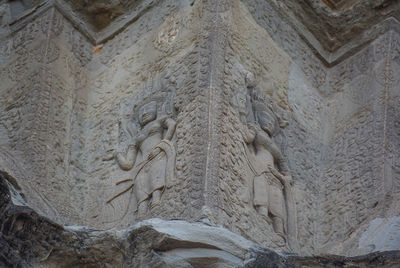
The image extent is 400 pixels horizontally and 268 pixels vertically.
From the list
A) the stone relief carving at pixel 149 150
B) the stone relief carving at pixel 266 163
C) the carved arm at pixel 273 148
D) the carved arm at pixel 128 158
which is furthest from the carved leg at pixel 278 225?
the carved arm at pixel 128 158

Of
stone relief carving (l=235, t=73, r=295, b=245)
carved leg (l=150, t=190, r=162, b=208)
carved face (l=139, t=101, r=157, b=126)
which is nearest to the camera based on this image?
carved leg (l=150, t=190, r=162, b=208)

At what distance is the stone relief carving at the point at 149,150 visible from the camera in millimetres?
9133

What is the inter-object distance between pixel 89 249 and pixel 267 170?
1564 millimetres

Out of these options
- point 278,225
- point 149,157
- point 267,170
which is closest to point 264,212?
point 278,225

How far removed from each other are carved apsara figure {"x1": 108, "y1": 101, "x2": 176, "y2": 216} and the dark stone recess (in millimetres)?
780

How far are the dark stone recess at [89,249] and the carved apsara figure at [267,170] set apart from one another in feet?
3.37

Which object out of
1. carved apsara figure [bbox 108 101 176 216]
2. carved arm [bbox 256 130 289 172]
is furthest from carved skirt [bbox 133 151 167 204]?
carved arm [bbox 256 130 289 172]

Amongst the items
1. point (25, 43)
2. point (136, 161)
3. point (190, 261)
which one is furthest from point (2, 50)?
point (190, 261)

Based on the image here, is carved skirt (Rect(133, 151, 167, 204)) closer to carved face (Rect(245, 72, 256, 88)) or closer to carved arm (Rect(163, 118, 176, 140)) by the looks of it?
carved arm (Rect(163, 118, 176, 140))

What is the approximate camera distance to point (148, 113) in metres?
9.72

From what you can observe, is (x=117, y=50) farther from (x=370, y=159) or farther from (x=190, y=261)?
(x=190, y=261)

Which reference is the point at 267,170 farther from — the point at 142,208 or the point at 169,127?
the point at 142,208

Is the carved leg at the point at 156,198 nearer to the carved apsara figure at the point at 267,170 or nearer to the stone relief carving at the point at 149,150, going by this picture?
the stone relief carving at the point at 149,150

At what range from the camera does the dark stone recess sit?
8086 millimetres
